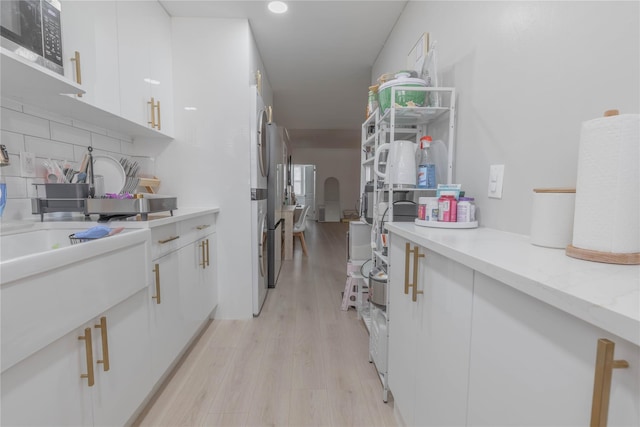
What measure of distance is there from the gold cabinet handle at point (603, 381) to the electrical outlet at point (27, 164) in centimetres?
197

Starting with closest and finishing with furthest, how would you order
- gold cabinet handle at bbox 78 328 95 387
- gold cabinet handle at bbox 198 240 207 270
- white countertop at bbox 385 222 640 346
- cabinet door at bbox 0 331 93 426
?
white countertop at bbox 385 222 640 346, cabinet door at bbox 0 331 93 426, gold cabinet handle at bbox 78 328 95 387, gold cabinet handle at bbox 198 240 207 270

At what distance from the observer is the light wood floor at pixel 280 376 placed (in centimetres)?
135

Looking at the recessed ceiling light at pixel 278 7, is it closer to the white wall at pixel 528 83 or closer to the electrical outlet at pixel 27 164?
the white wall at pixel 528 83

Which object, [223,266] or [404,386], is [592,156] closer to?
[404,386]

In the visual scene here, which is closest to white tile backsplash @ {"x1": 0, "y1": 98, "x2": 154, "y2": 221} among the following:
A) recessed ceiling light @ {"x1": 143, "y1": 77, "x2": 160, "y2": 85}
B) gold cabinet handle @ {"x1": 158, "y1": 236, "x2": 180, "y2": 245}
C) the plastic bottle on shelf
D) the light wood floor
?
recessed ceiling light @ {"x1": 143, "y1": 77, "x2": 160, "y2": 85}

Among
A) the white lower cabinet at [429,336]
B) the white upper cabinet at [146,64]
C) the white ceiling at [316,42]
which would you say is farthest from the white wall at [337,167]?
the white lower cabinet at [429,336]

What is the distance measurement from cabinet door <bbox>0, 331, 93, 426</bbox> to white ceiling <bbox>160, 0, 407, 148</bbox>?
227cm

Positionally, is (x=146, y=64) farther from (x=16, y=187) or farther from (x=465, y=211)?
(x=465, y=211)

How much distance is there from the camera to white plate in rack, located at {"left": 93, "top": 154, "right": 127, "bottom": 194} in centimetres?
165

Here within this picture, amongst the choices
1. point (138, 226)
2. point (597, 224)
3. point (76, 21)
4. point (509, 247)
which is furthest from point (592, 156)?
point (76, 21)

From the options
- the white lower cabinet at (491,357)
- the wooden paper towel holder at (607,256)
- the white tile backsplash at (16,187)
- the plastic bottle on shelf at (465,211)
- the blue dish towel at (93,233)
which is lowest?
the white lower cabinet at (491,357)

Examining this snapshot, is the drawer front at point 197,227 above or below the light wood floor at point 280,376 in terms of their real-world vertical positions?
above

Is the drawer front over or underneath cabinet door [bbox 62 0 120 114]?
underneath

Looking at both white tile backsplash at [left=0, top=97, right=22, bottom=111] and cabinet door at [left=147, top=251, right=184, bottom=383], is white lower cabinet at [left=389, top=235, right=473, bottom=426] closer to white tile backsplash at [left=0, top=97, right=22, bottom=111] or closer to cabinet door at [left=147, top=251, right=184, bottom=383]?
cabinet door at [left=147, top=251, right=184, bottom=383]
